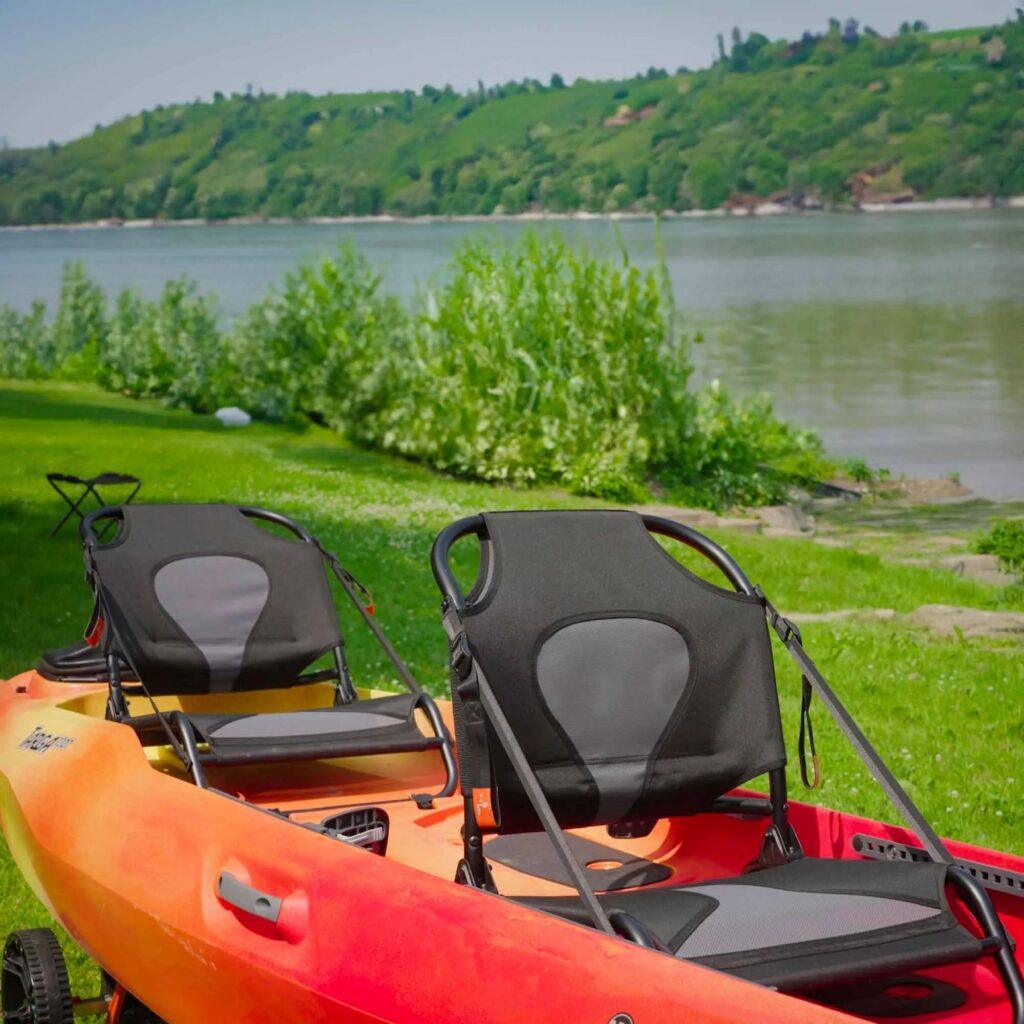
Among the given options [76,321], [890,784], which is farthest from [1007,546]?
[76,321]

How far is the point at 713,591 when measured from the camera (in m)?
4.21

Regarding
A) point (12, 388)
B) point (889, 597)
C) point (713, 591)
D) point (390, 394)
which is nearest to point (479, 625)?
point (713, 591)

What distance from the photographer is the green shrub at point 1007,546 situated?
13211mm

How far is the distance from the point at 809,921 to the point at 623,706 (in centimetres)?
91

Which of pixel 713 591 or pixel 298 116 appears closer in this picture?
pixel 713 591

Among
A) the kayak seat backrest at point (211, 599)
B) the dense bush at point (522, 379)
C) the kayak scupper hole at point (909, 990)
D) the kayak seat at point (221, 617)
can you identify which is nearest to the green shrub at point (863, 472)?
the dense bush at point (522, 379)

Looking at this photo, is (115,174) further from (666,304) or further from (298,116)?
(666,304)

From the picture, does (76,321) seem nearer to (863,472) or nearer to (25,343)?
(25,343)

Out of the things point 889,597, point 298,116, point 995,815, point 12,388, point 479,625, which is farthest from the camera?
point 298,116

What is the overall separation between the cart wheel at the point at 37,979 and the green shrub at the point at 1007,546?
1021 cm

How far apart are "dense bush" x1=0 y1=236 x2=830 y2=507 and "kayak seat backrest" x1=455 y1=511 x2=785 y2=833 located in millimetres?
13386

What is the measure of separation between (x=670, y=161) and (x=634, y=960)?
2904 inches

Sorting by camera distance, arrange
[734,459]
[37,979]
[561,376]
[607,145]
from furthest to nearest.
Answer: [607,145]
[734,459]
[561,376]
[37,979]

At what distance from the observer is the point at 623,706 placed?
4.11m
